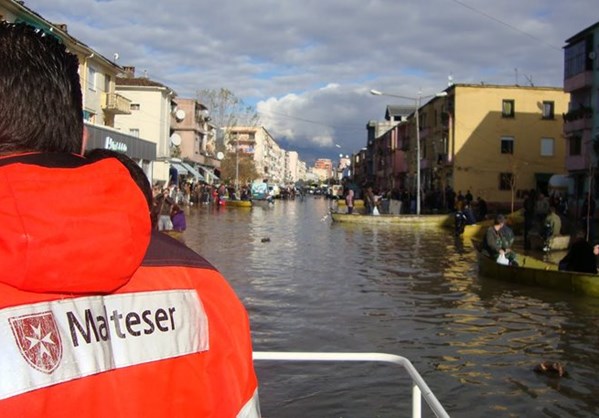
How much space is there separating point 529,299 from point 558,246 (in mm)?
10814

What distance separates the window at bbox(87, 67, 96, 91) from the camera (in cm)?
3784

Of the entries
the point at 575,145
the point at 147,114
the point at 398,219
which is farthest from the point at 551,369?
the point at 147,114

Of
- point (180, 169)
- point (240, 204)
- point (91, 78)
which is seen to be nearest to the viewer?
point (91, 78)

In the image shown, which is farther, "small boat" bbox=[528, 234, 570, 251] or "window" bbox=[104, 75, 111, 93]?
"window" bbox=[104, 75, 111, 93]

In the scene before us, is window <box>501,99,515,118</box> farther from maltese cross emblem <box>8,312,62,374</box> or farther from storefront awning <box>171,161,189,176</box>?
maltese cross emblem <box>8,312,62,374</box>

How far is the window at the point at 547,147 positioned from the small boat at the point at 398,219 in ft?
71.1

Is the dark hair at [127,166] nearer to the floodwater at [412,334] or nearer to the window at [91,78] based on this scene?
the floodwater at [412,334]

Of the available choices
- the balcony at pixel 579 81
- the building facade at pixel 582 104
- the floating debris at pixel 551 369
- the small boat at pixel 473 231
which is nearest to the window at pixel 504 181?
the building facade at pixel 582 104

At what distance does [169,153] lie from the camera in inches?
2479

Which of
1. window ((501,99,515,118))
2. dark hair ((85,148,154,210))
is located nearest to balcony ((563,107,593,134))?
window ((501,99,515,118))

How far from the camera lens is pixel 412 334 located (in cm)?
1009

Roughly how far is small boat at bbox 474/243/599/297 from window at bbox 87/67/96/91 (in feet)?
95.3

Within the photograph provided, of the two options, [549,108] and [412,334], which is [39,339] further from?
[549,108]

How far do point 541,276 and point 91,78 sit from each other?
31.9 meters
